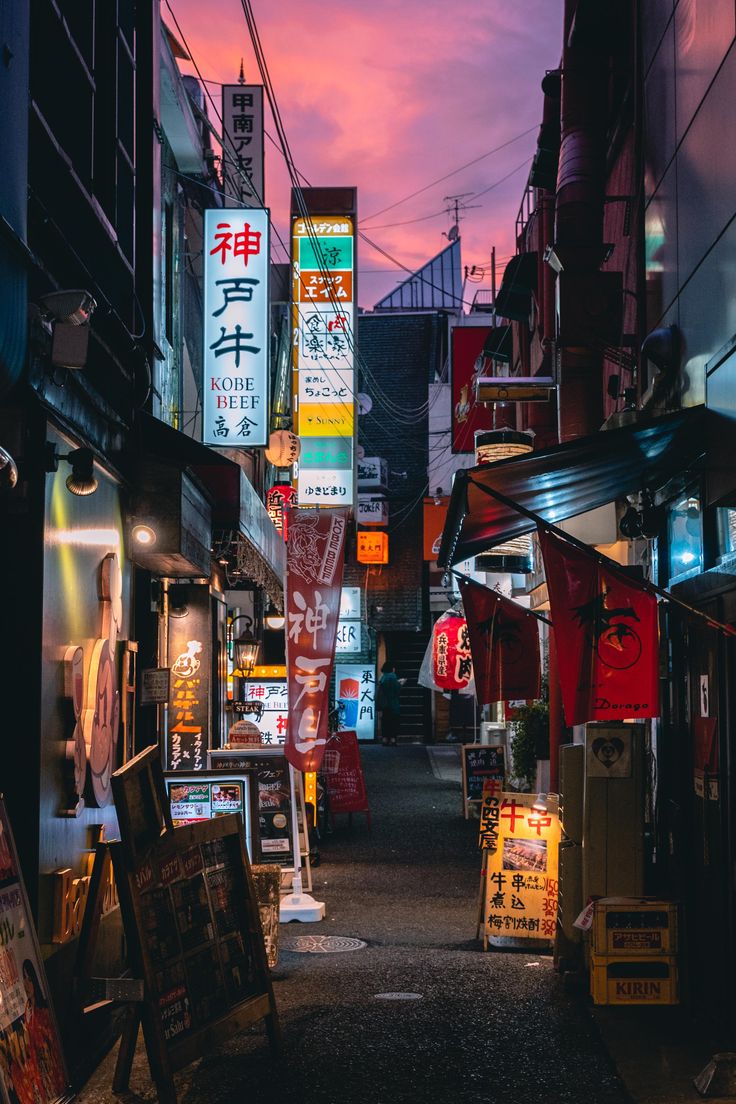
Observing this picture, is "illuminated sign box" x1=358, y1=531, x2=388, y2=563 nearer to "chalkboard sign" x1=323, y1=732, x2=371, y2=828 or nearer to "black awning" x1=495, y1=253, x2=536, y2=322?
"black awning" x1=495, y1=253, x2=536, y2=322

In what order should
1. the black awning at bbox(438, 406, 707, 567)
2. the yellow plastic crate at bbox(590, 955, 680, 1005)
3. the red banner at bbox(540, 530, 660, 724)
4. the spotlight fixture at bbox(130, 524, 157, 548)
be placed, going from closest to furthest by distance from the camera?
the black awning at bbox(438, 406, 707, 567) < the red banner at bbox(540, 530, 660, 724) < the yellow plastic crate at bbox(590, 955, 680, 1005) < the spotlight fixture at bbox(130, 524, 157, 548)

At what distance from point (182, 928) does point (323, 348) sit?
16.1 meters

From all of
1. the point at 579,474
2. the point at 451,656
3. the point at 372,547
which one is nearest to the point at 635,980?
the point at 579,474

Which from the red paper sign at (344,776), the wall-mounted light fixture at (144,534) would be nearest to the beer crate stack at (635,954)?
the wall-mounted light fixture at (144,534)

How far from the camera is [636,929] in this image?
8.64 metres

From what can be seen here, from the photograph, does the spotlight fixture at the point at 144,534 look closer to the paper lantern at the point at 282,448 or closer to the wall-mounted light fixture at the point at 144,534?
the wall-mounted light fixture at the point at 144,534

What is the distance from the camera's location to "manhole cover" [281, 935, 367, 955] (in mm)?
11156

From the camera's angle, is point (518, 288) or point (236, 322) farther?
point (518, 288)

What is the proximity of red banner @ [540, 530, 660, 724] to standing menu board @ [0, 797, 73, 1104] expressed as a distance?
4.11 m

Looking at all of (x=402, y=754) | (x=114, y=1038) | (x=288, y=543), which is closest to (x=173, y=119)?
(x=288, y=543)

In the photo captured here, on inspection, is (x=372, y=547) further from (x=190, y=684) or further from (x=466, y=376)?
(x=190, y=684)

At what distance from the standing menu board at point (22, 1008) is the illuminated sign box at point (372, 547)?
114 ft

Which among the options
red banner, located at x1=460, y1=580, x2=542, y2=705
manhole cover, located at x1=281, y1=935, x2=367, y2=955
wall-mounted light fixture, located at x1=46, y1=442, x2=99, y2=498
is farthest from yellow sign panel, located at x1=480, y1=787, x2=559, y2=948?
wall-mounted light fixture, located at x1=46, y1=442, x2=99, y2=498

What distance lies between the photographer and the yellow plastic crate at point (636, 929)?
862cm
